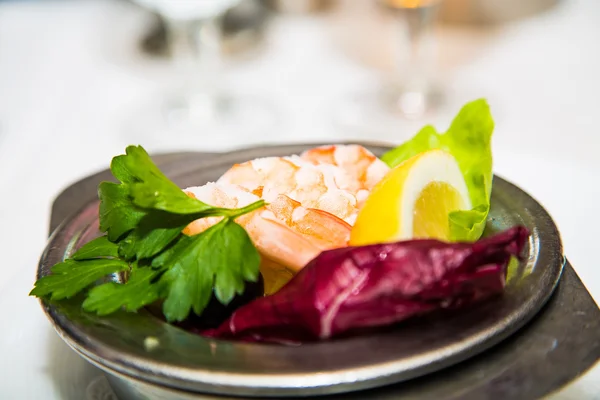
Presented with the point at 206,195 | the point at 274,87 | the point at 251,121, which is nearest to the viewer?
the point at 206,195

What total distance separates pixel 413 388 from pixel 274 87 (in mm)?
1965

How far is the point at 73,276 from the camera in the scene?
97cm

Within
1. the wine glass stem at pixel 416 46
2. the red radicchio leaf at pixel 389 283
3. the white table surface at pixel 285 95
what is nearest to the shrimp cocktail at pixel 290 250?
the red radicchio leaf at pixel 389 283

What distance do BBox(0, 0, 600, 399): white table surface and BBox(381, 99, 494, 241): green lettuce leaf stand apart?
0.82 feet

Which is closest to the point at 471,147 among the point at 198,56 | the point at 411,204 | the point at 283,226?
the point at 411,204

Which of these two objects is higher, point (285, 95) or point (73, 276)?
point (73, 276)

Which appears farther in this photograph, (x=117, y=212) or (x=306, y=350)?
(x=117, y=212)

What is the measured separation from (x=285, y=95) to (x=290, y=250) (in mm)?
1698

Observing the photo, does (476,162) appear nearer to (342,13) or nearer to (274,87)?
(274,87)

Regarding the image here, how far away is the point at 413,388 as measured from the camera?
2.59ft

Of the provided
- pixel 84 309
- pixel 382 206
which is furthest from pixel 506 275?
pixel 84 309

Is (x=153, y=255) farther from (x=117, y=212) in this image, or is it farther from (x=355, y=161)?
(x=355, y=161)

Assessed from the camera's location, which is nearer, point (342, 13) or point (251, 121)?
point (251, 121)

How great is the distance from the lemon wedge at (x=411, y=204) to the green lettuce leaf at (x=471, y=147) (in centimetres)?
6
